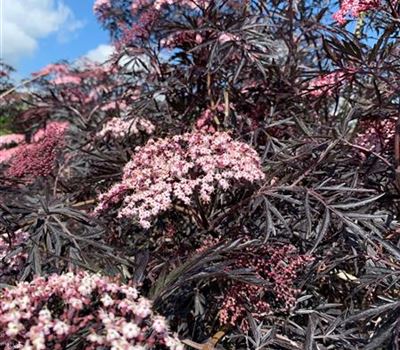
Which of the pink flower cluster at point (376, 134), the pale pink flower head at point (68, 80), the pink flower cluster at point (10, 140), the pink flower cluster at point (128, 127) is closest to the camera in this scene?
A: the pink flower cluster at point (376, 134)

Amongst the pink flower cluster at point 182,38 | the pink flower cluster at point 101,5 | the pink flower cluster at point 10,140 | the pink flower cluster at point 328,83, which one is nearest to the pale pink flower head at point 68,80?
the pink flower cluster at point 10,140

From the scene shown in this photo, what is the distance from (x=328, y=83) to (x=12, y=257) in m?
1.11

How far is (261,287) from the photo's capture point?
1.49m

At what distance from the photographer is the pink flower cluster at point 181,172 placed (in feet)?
5.04

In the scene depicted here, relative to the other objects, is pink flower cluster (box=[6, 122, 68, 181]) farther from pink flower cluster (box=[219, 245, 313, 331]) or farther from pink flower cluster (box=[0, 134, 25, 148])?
pink flower cluster (box=[0, 134, 25, 148])

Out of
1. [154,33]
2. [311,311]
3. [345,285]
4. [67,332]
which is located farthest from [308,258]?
[154,33]

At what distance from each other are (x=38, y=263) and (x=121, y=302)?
534mm

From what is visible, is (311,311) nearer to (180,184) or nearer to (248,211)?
(248,211)

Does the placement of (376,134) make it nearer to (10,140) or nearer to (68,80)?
(10,140)

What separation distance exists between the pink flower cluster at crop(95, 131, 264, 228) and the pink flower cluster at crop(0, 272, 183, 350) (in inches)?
15.9

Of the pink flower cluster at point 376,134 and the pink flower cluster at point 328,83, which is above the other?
the pink flower cluster at point 328,83

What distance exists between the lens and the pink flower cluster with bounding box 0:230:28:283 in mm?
1642

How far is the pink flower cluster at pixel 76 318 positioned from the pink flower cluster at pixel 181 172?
1.33ft

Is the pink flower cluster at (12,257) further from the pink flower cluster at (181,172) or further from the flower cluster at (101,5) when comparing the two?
the flower cluster at (101,5)
